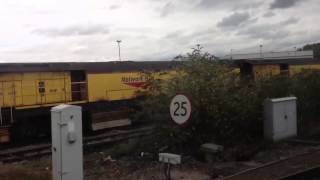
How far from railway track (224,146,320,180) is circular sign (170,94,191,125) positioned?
1.34 meters

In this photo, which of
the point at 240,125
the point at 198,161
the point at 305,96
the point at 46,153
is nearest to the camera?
the point at 198,161

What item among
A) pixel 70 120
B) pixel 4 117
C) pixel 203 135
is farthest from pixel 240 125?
pixel 4 117

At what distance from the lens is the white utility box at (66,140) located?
8.42m

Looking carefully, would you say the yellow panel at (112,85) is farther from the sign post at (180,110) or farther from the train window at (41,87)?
the sign post at (180,110)

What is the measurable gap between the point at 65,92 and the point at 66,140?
43.2 ft

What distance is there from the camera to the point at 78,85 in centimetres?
2233

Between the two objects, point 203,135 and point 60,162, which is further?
point 203,135

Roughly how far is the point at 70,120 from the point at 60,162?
70cm

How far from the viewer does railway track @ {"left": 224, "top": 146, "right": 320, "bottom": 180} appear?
31.8ft

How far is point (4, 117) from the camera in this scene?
62.4 ft

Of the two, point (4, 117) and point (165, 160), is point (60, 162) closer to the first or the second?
point (165, 160)

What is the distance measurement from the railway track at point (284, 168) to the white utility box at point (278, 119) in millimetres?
2140

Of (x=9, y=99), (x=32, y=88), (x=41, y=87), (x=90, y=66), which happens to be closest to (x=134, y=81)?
(x=90, y=66)

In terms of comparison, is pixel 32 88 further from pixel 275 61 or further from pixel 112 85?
pixel 275 61
